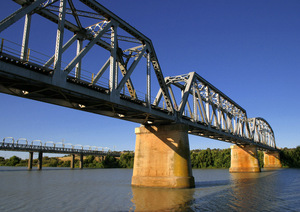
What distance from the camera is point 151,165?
2761 centimetres

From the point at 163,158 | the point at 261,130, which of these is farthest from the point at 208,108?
the point at 261,130

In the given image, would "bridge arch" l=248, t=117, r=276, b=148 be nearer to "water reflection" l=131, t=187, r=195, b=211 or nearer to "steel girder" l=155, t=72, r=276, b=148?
"steel girder" l=155, t=72, r=276, b=148

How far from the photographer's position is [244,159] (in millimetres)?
67688

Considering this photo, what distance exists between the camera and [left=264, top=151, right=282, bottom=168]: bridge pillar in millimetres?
107525

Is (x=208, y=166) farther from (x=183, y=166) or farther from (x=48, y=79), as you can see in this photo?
(x=48, y=79)

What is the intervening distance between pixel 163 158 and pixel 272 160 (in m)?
98.4

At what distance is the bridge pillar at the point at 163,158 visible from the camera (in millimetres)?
26219

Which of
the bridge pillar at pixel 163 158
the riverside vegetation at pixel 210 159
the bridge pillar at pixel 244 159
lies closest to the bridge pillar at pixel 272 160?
the riverside vegetation at pixel 210 159

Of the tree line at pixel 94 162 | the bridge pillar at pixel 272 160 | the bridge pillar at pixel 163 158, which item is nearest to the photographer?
the bridge pillar at pixel 163 158

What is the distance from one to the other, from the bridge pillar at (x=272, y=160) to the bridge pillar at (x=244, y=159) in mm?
48687

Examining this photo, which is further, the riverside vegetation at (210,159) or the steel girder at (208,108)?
the riverside vegetation at (210,159)

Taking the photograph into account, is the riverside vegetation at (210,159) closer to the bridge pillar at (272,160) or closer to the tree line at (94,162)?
the tree line at (94,162)

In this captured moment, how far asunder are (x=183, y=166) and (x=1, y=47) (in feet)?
65.0

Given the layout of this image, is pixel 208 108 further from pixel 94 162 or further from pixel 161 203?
pixel 94 162
